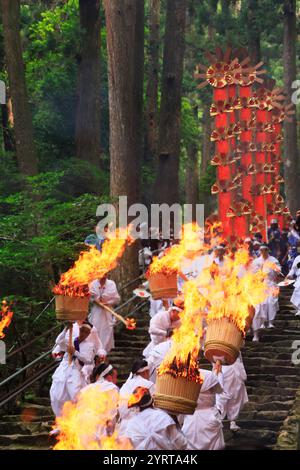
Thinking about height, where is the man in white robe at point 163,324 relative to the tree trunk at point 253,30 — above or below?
below

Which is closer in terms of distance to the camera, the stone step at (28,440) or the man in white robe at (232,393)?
the stone step at (28,440)

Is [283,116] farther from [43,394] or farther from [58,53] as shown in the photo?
[43,394]

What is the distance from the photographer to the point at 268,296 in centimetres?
1933

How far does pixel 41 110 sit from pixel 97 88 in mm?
2178

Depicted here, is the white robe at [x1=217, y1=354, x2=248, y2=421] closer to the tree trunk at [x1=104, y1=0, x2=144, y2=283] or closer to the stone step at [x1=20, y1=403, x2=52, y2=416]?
the stone step at [x1=20, y1=403, x2=52, y2=416]

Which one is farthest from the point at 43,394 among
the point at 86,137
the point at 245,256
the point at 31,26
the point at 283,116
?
the point at 283,116

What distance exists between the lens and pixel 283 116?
28.6m

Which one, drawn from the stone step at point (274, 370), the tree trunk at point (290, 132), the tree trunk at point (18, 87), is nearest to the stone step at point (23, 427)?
the stone step at point (274, 370)

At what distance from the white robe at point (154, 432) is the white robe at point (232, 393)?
175 inches

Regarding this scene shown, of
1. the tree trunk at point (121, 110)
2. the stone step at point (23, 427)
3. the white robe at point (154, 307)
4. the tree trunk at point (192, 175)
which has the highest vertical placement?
the tree trunk at point (192, 175)

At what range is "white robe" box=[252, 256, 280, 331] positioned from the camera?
18.8 metres

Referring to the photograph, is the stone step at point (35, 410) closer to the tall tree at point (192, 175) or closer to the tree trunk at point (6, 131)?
the tree trunk at point (6, 131)

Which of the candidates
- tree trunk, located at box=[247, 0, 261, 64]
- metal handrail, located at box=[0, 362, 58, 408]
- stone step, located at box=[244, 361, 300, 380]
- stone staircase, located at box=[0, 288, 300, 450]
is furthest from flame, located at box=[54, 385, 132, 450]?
tree trunk, located at box=[247, 0, 261, 64]

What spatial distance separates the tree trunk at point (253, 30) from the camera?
3534 centimetres
